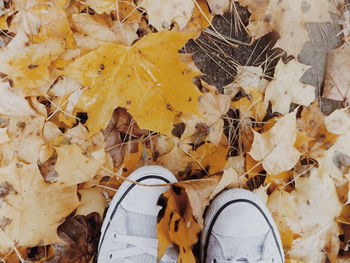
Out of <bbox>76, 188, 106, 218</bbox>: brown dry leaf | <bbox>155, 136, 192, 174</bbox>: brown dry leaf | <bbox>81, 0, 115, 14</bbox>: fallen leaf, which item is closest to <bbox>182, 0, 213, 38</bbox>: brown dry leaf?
<bbox>81, 0, 115, 14</bbox>: fallen leaf

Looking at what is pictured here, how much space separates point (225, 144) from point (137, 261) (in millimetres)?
465

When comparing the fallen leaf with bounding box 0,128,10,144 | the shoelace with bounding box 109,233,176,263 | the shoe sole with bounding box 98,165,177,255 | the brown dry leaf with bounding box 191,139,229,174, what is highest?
the fallen leaf with bounding box 0,128,10,144

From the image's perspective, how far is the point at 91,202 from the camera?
1.23m

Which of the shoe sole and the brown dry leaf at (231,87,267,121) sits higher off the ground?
the brown dry leaf at (231,87,267,121)

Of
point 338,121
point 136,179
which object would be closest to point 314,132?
point 338,121

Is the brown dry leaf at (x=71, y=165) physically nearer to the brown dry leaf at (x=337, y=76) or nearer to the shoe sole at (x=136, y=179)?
the shoe sole at (x=136, y=179)

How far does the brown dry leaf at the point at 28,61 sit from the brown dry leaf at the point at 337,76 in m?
0.86

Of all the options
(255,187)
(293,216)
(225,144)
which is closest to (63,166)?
(225,144)

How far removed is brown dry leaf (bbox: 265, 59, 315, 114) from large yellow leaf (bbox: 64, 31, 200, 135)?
0.28 metres

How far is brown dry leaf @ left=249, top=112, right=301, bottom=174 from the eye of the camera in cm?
120

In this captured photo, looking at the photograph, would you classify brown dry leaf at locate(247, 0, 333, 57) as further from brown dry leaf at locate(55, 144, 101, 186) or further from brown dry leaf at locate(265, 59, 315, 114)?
brown dry leaf at locate(55, 144, 101, 186)

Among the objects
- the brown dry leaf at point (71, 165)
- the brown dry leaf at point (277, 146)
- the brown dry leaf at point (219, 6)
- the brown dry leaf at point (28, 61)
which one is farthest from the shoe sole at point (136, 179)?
the brown dry leaf at point (219, 6)

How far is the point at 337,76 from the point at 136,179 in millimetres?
737

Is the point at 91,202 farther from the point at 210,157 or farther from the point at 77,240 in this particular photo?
the point at 210,157
